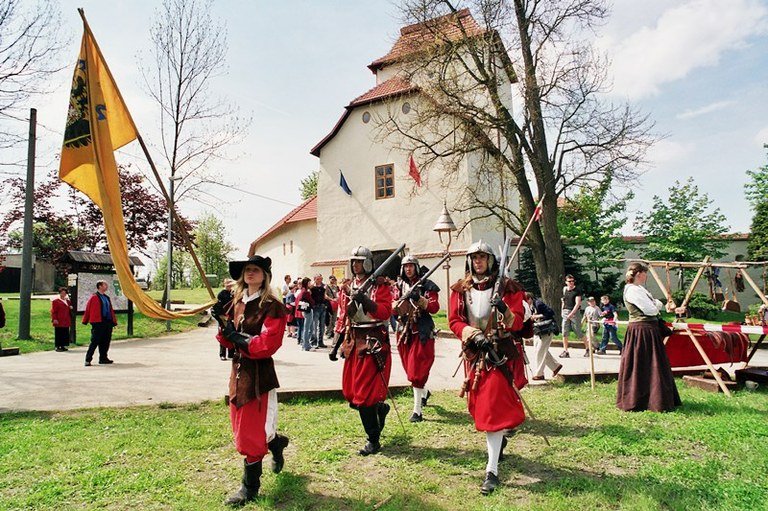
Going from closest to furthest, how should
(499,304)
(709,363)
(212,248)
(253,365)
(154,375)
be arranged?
(253,365) → (499,304) → (709,363) → (154,375) → (212,248)

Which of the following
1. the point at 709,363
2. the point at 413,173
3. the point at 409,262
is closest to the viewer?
the point at 409,262

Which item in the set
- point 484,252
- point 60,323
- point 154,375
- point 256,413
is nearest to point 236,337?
point 256,413

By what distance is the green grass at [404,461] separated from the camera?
13.1 feet

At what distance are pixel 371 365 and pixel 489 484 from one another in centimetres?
164

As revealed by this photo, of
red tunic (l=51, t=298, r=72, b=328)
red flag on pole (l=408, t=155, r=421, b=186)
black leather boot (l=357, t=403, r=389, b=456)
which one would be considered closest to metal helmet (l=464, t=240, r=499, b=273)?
black leather boot (l=357, t=403, r=389, b=456)

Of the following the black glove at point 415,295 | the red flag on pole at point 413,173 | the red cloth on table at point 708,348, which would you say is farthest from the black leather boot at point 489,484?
the red flag on pole at point 413,173

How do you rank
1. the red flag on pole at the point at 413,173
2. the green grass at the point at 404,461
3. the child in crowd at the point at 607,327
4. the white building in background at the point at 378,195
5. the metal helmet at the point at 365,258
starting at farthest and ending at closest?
the white building in background at the point at 378,195 → the red flag on pole at the point at 413,173 → the child in crowd at the point at 607,327 → the metal helmet at the point at 365,258 → the green grass at the point at 404,461

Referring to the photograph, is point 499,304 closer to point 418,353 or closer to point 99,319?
point 418,353

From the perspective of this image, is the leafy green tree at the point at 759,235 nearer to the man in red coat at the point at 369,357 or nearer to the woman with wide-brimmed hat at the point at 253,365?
the man in red coat at the point at 369,357

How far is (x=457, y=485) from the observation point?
4.30 meters

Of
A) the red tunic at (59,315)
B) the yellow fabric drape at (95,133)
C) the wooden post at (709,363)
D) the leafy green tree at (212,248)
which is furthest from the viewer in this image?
the leafy green tree at (212,248)

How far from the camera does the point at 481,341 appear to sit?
14.1 ft

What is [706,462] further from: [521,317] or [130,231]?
[130,231]

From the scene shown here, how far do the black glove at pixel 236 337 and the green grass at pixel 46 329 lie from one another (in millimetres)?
12434
